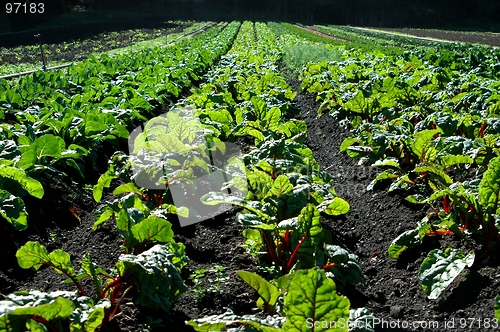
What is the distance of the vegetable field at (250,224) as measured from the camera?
75.1 inches

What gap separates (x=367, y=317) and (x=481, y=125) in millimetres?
3190

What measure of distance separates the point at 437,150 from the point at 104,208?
317cm

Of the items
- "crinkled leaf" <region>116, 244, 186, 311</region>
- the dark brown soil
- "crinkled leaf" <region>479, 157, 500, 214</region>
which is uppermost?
the dark brown soil

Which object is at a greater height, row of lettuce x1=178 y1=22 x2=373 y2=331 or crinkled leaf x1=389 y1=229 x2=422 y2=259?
row of lettuce x1=178 y1=22 x2=373 y2=331

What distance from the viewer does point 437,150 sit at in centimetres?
355

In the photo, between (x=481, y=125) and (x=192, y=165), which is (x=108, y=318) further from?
(x=481, y=125)

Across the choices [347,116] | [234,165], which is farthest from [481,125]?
[234,165]

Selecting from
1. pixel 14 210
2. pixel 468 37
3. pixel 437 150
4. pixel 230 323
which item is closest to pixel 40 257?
pixel 14 210

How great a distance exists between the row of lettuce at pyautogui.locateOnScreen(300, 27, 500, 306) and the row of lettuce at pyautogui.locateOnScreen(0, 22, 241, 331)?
1.68 metres

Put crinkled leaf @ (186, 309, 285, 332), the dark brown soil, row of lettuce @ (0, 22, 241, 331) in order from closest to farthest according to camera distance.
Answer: crinkled leaf @ (186, 309, 285, 332), row of lettuce @ (0, 22, 241, 331), the dark brown soil

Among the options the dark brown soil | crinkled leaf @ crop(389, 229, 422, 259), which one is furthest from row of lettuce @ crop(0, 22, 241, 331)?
the dark brown soil

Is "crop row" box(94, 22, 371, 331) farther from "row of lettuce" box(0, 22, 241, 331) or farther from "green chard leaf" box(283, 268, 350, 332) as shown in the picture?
"row of lettuce" box(0, 22, 241, 331)

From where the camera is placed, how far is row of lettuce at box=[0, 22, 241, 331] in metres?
1.65

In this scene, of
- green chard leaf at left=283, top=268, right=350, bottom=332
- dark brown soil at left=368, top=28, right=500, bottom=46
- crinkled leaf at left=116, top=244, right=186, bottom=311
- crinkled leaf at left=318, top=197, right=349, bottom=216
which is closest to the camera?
green chard leaf at left=283, top=268, right=350, bottom=332
